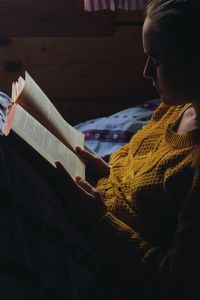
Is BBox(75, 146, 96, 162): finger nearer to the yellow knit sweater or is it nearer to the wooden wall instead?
the yellow knit sweater

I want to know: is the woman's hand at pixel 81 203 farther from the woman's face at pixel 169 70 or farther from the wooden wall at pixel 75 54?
the wooden wall at pixel 75 54

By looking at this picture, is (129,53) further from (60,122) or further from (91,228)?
(91,228)

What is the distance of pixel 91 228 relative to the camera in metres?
0.99

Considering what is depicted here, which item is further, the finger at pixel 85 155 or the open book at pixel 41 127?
the finger at pixel 85 155

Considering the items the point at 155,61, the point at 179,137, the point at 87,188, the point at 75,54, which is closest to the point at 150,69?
the point at 155,61

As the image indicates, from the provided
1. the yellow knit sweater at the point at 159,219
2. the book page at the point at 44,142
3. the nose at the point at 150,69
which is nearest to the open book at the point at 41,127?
the book page at the point at 44,142

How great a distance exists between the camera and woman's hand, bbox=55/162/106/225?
0.98 meters

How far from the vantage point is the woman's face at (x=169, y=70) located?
0.88m

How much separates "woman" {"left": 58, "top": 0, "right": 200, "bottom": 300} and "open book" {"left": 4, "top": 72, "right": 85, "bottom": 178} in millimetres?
71

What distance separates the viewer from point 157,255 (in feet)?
3.06

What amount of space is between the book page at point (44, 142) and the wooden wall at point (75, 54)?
0.65 m

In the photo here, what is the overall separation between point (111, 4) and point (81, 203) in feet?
2.31

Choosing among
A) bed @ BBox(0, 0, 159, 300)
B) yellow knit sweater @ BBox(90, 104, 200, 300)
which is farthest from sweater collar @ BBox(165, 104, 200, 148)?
bed @ BBox(0, 0, 159, 300)

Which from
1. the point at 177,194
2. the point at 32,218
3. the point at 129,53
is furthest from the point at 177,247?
the point at 129,53
